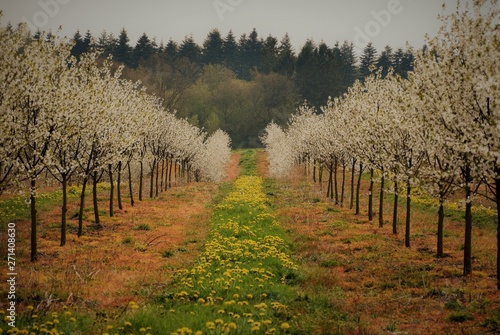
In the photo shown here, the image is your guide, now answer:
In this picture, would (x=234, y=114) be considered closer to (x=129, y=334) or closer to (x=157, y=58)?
(x=157, y=58)

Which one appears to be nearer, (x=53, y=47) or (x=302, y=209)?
→ (x=53, y=47)

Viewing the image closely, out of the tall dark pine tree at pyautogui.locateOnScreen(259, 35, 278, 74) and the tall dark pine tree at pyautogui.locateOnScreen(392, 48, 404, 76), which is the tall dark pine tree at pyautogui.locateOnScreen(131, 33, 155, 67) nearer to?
the tall dark pine tree at pyautogui.locateOnScreen(259, 35, 278, 74)

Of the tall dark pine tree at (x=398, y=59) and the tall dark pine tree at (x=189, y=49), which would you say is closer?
the tall dark pine tree at (x=398, y=59)

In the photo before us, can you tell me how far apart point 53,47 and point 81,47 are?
121m

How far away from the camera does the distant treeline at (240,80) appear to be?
101 meters

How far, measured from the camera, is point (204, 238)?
22.1 m

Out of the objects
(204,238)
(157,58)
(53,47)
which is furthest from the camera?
(157,58)

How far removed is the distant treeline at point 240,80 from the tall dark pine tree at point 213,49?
16.9 feet

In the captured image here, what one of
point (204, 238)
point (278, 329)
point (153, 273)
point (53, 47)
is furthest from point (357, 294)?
point (53, 47)

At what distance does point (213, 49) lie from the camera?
550 feet

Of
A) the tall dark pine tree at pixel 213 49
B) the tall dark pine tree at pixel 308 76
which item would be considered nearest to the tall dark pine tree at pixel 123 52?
the tall dark pine tree at pixel 213 49

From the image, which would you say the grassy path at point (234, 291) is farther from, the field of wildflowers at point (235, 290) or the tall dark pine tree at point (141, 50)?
the tall dark pine tree at point (141, 50)

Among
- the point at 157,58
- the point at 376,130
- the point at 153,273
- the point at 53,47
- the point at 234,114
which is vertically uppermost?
the point at 157,58

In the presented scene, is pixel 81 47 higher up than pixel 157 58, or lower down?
higher up
